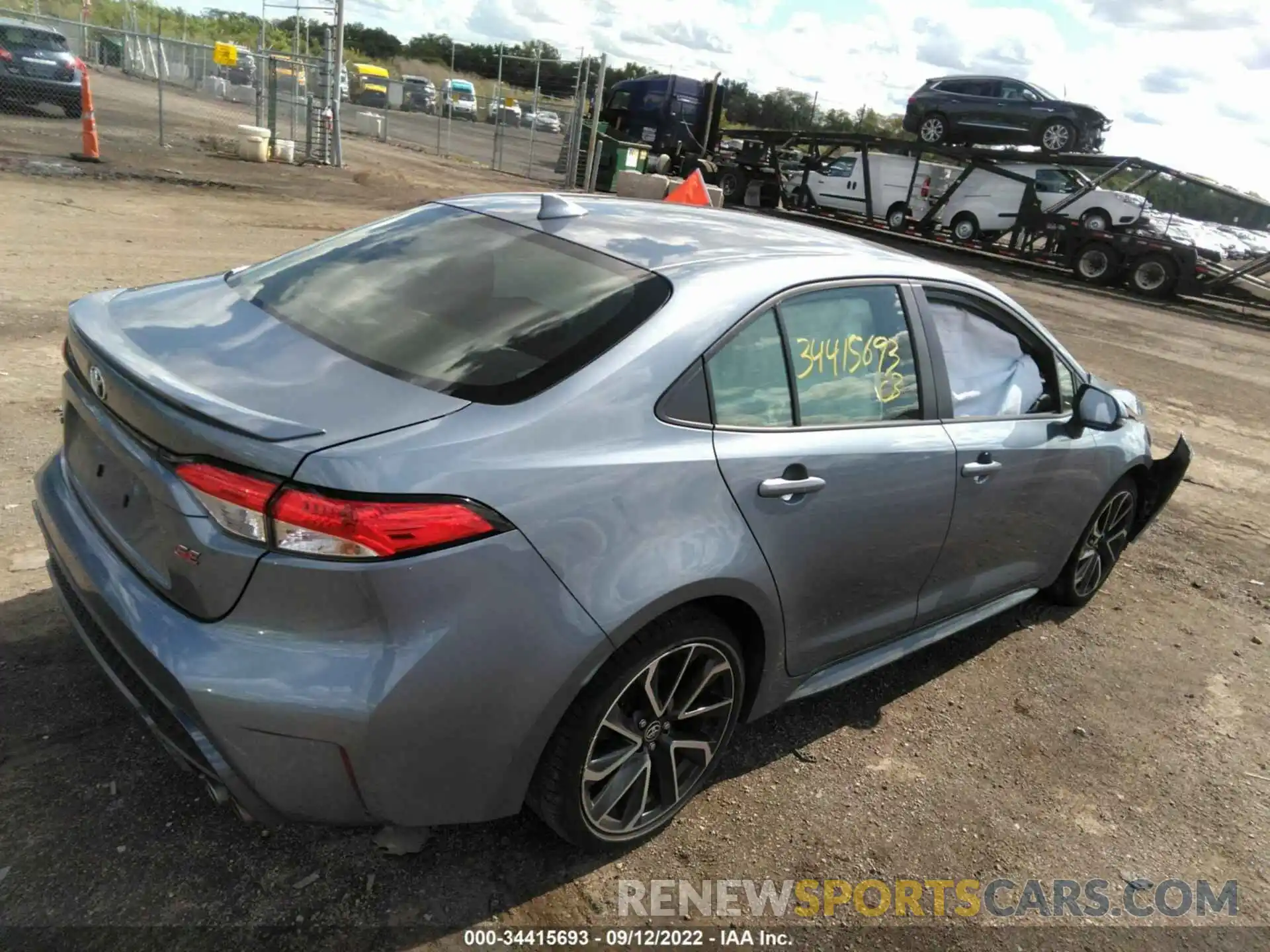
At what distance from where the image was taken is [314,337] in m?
2.47

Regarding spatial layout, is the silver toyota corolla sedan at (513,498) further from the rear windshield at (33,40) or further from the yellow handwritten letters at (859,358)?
the rear windshield at (33,40)

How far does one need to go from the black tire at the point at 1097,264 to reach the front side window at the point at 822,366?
20.2 metres

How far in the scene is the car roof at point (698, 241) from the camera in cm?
276

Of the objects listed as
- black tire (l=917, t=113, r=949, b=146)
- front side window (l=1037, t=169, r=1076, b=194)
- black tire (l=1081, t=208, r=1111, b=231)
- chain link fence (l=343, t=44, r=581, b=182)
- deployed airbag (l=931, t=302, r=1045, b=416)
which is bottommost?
chain link fence (l=343, t=44, r=581, b=182)

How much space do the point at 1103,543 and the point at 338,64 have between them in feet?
59.2

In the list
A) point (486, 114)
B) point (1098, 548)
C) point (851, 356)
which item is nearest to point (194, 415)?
point (851, 356)

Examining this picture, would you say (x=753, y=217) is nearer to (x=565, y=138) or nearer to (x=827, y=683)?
(x=827, y=683)

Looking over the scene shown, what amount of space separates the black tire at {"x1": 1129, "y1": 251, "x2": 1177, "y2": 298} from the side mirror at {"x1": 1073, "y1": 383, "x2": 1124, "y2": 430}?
19.0m

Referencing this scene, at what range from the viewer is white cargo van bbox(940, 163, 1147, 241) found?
66.4ft

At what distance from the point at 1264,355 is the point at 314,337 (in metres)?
16.9

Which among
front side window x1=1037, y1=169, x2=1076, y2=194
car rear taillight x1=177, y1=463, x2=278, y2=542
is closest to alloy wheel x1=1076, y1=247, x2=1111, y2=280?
front side window x1=1037, y1=169, x2=1076, y2=194

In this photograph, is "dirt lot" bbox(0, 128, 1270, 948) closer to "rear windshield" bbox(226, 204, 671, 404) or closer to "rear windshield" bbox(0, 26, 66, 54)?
"rear windshield" bbox(226, 204, 671, 404)

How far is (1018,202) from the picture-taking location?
21156 mm

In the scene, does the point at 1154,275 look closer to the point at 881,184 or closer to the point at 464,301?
the point at 881,184
